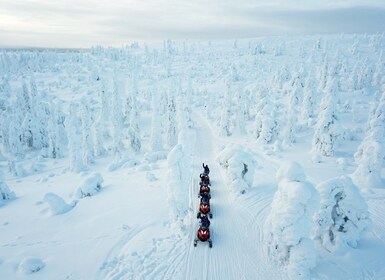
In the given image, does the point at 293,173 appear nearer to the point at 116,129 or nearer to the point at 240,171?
the point at 240,171

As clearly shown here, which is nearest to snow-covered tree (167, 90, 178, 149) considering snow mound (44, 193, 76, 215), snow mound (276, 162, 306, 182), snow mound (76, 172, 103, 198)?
snow mound (76, 172, 103, 198)

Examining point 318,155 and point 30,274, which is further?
point 318,155

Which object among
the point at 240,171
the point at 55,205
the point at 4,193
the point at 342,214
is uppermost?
the point at 342,214

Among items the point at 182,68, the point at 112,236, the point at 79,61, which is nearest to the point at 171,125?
the point at 112,236

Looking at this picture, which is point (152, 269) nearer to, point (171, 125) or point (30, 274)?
point (30, 274)

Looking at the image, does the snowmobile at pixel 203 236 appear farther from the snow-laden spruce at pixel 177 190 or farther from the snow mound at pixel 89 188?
the snow mound at pixel 89 188

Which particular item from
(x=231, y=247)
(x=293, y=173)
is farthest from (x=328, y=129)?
(x=231, y=247)
